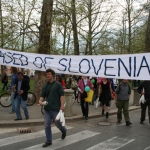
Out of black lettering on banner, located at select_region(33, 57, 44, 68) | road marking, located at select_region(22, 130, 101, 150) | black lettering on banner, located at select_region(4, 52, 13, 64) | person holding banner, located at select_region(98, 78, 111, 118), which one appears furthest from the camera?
person holding banner, located at select_region(98, 78, 111, 118)

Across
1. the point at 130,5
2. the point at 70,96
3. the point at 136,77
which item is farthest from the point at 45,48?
the point at 130,5

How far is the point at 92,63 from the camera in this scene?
22.5 ft

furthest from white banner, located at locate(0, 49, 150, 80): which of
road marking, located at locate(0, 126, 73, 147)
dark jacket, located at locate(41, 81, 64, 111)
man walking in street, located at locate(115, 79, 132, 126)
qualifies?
road marking, located at locate(0, 126, 73, 147)

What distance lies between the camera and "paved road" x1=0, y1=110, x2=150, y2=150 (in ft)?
18.5

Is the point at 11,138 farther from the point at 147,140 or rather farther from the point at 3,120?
the point at 147,140

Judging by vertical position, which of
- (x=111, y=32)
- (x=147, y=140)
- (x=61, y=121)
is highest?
(x=111, y=32)

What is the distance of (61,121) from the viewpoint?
556 cm

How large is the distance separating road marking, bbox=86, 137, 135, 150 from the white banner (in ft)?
5.36

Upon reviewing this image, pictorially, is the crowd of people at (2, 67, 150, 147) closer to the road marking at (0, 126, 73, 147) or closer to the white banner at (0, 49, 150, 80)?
the white banner at (0, 49, 150, 80)

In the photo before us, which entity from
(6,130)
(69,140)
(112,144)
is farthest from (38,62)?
(112,144)

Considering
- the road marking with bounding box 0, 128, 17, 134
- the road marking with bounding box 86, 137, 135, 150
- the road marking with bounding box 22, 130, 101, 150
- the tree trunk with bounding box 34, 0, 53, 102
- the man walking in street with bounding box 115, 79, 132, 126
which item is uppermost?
the tree trunk with bounding box 34, 0, 53, 102

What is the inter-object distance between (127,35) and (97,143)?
1034 inches

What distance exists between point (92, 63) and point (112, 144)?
2.28 meters

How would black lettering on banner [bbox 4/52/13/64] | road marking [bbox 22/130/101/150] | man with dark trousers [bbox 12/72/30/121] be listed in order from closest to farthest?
road marking [bbox 22/130/101/150] < black lettering on banner [bbox 4/52/13/64] < man with dark trousers [bbox 12/72/30/121]
